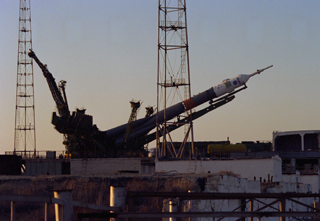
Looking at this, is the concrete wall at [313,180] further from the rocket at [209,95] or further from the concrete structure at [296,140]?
the concrete structure at [296,140]

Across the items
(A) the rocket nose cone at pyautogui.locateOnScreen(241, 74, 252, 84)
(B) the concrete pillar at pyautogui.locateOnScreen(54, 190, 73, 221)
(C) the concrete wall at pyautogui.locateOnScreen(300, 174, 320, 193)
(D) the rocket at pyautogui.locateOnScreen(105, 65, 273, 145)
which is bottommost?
(C) the concrete wall at pyautogui.locateOnScreen(300, 174, 320, 193)

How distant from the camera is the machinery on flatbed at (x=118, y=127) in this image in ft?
177

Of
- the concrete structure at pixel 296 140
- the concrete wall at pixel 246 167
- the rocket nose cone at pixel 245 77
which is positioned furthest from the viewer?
the concrete structure at pixel 296 140

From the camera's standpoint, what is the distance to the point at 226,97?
5791cm

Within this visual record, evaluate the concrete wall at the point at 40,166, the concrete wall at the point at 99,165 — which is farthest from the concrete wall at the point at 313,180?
the concrete wall at the point at 40,166

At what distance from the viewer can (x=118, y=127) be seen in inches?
Answer: 2426

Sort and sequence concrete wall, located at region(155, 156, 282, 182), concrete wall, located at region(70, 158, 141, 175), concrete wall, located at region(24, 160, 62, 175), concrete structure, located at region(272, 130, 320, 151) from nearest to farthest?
concrete wall, located at region(155, 156, 282, 182) < concrete wall, located at region(70, 158, 141, 175) < concrete wall, located at region(24, 160, 62, 175) < concrete structure, located at region(272, 130, 320, 151)

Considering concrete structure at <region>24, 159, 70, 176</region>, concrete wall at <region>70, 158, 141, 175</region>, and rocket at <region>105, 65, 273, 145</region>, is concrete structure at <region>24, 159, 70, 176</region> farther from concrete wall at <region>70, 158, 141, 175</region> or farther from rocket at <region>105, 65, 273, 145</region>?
rocket at <region>105, 65, 273, 145</region>

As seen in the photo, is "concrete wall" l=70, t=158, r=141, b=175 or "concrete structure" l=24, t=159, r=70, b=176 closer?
"concrete wall" l=70, t=158, r=141, b=175

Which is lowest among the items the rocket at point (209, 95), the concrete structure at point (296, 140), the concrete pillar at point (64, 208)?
the concrete pillar at point (64, 208)

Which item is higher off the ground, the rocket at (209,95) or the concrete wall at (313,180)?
the rocket at (209,95)

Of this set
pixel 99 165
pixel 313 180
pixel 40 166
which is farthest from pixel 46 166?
pixel 313 180

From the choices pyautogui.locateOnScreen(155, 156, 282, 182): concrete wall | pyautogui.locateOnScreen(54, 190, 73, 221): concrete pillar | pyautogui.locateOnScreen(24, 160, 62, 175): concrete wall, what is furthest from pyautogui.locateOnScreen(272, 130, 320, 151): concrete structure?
pyautogui.locateOnScreen(54, 190, 73, 221): concrete pillar

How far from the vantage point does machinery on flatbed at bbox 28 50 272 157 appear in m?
53.8
